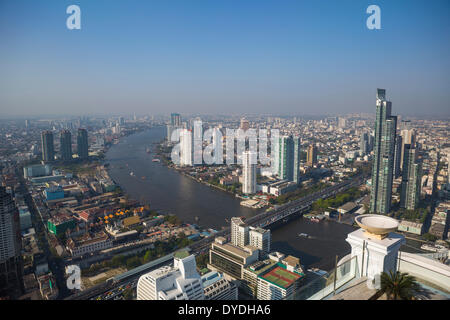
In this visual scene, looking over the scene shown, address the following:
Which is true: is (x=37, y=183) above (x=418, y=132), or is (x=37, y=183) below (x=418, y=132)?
below

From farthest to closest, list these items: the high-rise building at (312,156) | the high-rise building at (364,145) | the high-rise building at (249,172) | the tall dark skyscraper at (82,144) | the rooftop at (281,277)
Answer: the high-rise building at (364,145), the tall dark skyscraper at (82,144), the high-rise building at (312,156), the high-rise building at (249,172), the rooftop at (281,277)

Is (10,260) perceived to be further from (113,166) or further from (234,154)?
(234,154)

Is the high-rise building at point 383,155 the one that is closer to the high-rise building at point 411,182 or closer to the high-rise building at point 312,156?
the high-rise building at point 411,182

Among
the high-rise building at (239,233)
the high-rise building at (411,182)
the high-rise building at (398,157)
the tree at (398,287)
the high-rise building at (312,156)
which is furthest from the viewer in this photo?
the high-rise building at (312,156)

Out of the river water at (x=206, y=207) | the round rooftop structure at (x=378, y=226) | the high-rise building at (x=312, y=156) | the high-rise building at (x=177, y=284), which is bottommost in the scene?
the river water at (x=206, y=207)

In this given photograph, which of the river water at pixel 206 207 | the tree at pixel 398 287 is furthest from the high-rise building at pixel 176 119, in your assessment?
the tree at pixel 398 287

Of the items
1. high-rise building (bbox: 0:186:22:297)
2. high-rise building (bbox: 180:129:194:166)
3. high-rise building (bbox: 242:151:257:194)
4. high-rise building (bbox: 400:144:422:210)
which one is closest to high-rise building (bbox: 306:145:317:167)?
high-rise building (bbox: 242:151:257:194)

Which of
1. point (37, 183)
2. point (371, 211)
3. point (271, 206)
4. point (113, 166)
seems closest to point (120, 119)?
point (113, 166)
